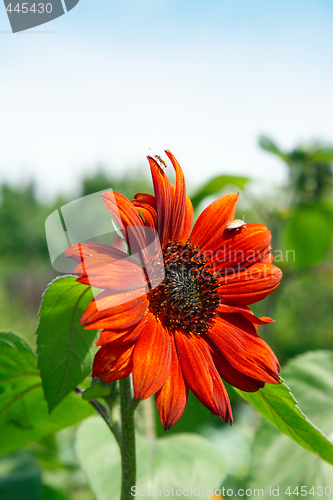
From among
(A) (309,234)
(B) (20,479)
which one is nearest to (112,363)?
(B) (20,479)

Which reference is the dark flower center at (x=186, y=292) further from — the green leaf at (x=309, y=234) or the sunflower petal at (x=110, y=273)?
the green leaf at (x=309, y=234)

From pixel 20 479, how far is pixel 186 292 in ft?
0.90

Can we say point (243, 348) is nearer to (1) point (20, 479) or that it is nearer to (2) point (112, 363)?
(2) point (112, 363)

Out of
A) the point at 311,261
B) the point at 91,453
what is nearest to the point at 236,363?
the point at 91,453

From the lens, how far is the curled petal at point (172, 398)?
0.20 meters

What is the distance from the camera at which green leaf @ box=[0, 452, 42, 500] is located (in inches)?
14.9

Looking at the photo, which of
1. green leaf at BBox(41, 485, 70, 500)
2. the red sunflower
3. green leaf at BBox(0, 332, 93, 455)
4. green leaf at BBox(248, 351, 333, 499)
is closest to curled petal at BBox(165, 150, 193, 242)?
the red sunflower

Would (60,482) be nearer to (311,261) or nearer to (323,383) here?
(323,383)

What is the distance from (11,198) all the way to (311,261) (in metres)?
2.92

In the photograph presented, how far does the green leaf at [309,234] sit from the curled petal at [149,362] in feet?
2.08

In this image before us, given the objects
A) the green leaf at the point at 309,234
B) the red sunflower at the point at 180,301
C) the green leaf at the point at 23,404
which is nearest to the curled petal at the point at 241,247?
the red sunflower at the point at 180,301

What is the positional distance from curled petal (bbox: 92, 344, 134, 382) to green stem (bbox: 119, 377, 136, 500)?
1.3 inches

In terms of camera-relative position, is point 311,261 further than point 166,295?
Yes

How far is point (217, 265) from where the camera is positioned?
0.85 feet
